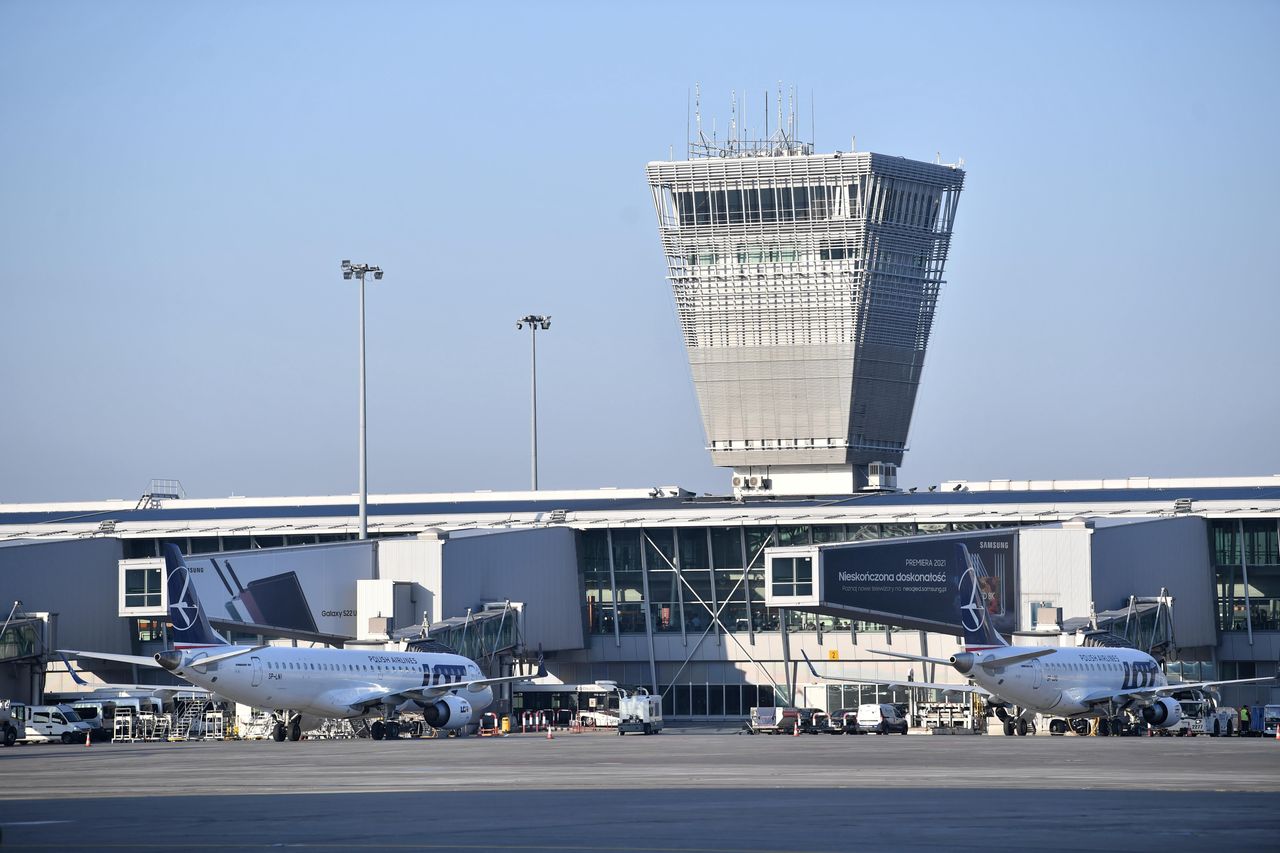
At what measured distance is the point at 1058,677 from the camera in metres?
76.7

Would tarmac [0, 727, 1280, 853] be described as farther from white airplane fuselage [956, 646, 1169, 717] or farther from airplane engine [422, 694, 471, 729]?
airplane engine [422, 694, 471, 729]

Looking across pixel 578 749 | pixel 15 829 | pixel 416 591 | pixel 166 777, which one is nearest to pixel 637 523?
pixel 416 591

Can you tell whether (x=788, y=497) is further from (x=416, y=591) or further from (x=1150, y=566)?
(x=416, y=591)

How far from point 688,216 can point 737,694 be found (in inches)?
1797

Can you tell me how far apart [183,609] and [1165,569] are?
6122 centimetres

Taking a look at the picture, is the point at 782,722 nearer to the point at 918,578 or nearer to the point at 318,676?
the point at 918,578

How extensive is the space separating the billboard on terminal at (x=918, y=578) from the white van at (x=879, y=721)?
712 centimetres

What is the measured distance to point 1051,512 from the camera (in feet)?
362

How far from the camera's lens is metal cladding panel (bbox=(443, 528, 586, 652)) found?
99500 mm

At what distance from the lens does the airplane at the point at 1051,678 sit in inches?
2913

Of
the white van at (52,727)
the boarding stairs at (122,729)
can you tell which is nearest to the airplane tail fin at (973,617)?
the boarding stairs at (122,729)

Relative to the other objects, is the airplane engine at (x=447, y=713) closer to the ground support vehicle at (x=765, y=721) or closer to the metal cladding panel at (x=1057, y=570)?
the ground support vehicle at (x=765, y=721)

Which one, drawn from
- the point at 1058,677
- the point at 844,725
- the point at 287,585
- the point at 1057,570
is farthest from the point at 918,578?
the point at 287,585

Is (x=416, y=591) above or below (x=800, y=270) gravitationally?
below
